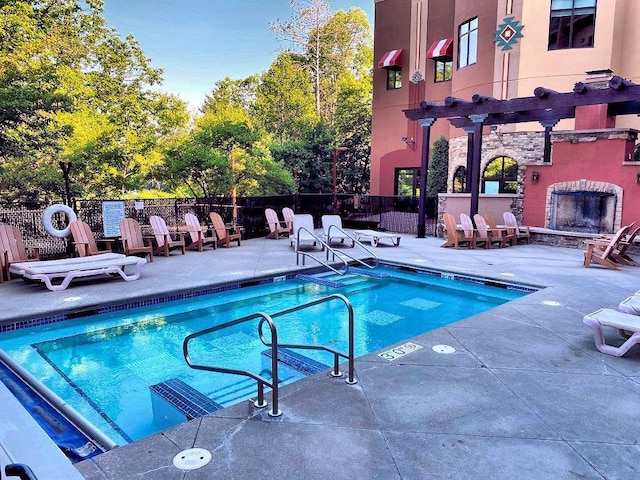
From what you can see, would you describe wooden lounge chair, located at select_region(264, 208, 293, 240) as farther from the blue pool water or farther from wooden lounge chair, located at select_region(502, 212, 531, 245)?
wooden lounge chair, located at select_region(502, 212, 531, 245)

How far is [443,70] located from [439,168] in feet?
14.9

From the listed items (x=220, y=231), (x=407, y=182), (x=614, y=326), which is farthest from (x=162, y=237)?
(x=407, y=182)

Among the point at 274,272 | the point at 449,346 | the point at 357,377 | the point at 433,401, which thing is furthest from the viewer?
the point at 274,272

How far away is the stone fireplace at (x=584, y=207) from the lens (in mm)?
11117

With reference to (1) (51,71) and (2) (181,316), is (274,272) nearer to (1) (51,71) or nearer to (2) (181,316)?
(2) (181,316)

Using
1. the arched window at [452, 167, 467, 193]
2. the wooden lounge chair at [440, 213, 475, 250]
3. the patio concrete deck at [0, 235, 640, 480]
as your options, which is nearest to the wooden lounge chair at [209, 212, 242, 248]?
the wooden lounge chair at [440, 213, 475, 250]

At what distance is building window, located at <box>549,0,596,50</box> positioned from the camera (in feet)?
48.4

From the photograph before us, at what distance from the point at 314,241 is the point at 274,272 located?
3215 mm

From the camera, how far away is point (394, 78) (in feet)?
70.7

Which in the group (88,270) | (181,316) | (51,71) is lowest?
(181,316)

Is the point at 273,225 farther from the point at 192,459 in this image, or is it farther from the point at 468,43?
the point at 192,459

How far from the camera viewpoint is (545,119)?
13.1 meters

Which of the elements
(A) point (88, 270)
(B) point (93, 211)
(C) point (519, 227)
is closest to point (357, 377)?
(A) point (88, 270)

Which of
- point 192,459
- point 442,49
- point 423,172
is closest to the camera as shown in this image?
point 192,459
